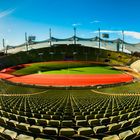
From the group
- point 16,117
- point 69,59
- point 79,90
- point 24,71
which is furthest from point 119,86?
point 69,59

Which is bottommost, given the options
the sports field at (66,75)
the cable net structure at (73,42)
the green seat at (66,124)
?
the sports field at (66,75)

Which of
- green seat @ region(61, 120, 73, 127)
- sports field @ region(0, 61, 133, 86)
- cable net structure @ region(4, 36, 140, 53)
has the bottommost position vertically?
sports field @ region(0, 61, 133, 86)

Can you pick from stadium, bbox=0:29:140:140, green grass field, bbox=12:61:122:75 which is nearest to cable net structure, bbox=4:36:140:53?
stadium, bbox=0:29:140:140

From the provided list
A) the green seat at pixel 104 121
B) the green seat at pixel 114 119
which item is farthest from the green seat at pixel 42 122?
the green seat at pixel 114 119

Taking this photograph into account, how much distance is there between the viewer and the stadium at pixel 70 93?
970cm

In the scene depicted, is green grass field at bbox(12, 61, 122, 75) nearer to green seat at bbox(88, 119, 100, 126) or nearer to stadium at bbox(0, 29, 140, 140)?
stadium at bbox(0, 29, 140, 140)

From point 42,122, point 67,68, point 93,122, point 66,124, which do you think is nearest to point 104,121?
point 93,122

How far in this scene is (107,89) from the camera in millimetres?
40062

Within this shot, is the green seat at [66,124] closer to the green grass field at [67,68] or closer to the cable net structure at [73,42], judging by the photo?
the green grass field at [67,68]

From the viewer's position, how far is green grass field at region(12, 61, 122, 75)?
62.4m

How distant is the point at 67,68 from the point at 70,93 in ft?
117

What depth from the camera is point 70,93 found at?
1401 inches

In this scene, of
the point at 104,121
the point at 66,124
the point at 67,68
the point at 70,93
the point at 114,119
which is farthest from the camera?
the point at 67,68

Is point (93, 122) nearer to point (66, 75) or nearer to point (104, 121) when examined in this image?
point (104, 121)
